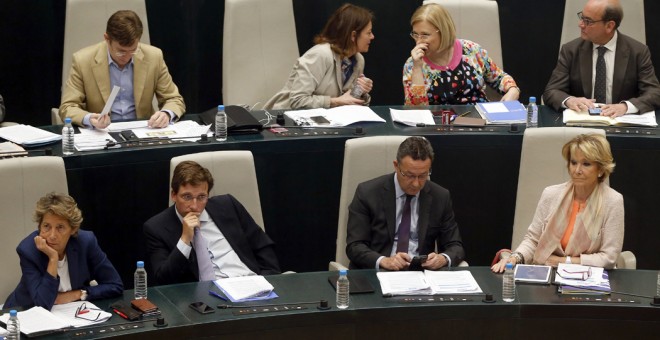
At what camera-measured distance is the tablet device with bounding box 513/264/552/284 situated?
5.59 metres

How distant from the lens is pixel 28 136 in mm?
6461

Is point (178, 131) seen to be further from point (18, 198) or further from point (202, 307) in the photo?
point (202, 307)

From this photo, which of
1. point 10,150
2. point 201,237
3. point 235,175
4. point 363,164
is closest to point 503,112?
point 363,164

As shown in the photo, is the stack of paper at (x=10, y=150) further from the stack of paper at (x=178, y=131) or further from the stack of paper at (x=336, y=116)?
the stack of paper at (x=336, y=116)

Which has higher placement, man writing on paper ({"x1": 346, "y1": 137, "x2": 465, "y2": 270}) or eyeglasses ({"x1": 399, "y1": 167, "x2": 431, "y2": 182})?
eyeglasses ({"x1": 399, "y1": 167, "x2": 431, "y2": 182})

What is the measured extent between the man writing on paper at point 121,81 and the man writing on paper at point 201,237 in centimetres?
93

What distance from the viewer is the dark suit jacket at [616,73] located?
7223 mm

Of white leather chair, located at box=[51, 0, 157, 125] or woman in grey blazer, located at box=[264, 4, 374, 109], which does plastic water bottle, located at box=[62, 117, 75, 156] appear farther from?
woman in grey blazer, located at box=[264, 4, 374, 109]

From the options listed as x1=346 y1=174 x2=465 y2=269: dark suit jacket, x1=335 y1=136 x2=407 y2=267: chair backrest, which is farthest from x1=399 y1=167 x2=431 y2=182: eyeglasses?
x1=335 y1=136 x2=407 y2=267: chair backrest

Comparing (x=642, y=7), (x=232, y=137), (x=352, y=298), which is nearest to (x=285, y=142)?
(x=232, y=137)

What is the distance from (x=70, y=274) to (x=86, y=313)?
0.92 feet

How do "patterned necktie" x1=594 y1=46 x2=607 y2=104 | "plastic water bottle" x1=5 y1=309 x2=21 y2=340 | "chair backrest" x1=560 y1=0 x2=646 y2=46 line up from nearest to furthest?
"plastic water bottle" x1=5 y1=309 x2=21 y2=340, "patterned necktie" x1=594 y1=46 x2=607 y2=104, "chair backrest" x1=560 y1=0 x2=646 y2=46

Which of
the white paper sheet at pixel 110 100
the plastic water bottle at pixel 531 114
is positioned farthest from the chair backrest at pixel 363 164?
the white paper sheet at pixel 110 100

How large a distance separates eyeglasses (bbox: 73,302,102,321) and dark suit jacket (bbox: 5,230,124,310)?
4.5 inches
